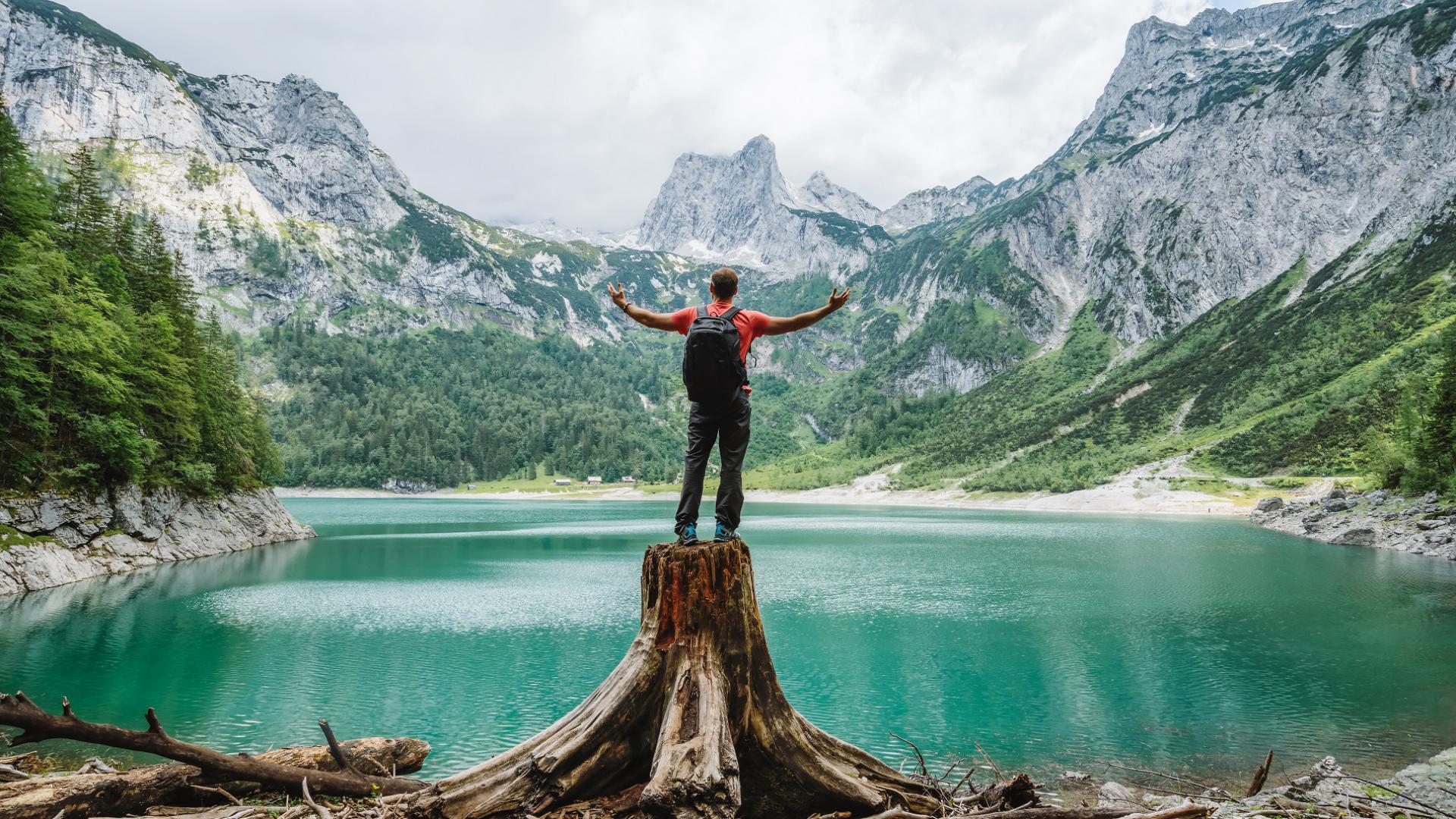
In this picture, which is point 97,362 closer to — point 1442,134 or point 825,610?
point 825,610

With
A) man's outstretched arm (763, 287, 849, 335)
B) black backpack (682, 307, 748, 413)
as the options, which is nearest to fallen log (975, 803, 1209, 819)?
black backpack (682, 307, 748, 413)

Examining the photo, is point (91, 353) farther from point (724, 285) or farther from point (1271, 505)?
point (1271, 505)

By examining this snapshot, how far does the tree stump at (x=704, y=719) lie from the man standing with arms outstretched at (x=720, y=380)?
523 millimetres

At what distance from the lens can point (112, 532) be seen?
37.2 meters

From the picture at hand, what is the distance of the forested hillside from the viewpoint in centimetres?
3062

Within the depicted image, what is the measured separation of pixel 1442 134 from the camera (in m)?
149

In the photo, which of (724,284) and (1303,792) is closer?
(724,284)

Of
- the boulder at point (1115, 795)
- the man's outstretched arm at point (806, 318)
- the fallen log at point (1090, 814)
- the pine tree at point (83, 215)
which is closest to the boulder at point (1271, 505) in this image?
the boulder at point (1115, 795)

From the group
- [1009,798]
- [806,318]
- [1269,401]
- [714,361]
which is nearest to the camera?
[1009,798]

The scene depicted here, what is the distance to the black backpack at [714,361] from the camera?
5.87 m

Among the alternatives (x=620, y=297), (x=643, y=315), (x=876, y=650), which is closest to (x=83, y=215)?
(x=876, y=650)

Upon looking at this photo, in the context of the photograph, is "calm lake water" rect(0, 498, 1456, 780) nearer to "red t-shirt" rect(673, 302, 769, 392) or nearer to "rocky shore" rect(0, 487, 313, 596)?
"rocky shore" rect(0, 487, 313, 596)

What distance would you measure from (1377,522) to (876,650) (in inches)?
2080

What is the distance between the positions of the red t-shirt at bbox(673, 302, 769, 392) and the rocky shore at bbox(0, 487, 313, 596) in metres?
38.5
